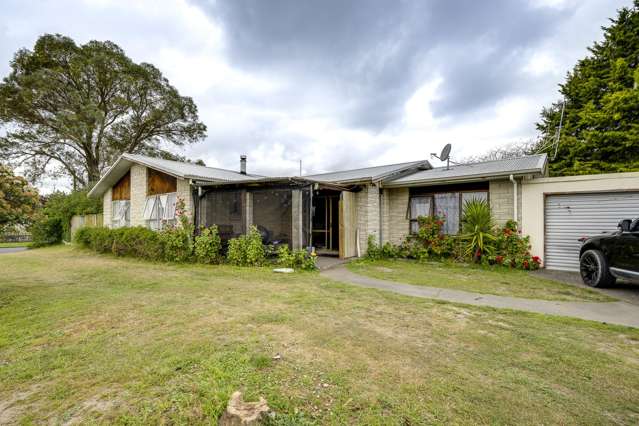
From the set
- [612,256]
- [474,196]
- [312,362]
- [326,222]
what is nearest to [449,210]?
[474,196]

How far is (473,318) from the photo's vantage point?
4.02 m

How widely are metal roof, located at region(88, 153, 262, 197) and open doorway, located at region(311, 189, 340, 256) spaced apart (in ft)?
9.89

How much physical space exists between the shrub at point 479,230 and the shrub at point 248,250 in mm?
6066

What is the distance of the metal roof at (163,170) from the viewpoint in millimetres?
10025

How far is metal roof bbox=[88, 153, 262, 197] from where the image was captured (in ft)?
32.9

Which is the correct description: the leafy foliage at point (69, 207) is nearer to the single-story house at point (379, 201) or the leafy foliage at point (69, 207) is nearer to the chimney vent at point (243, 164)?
the single-story house at point (379, 201)

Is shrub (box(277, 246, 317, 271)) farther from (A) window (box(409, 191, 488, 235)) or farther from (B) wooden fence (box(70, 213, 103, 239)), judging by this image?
(B) wooden fence (box(70, 213, 103, 239))

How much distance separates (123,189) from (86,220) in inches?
198

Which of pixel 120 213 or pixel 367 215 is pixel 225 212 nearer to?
pixel 367 215

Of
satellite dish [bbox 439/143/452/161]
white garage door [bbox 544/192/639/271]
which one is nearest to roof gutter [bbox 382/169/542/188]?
white garage door [bbox 544/192/639/271]

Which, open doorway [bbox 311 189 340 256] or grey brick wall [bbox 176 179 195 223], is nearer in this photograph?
grey brick wall [bbox 176 179 195 223]

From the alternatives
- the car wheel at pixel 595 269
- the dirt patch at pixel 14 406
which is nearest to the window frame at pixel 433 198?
the car wheel at pixel 595 269

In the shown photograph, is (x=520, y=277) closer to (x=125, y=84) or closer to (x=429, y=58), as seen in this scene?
(x=429, y=58)

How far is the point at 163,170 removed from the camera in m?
10.3
